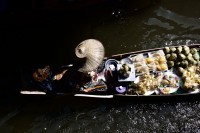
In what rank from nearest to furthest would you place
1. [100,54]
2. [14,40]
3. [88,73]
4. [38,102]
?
[100,54] → [88,73] → [38,102] → [14,40]

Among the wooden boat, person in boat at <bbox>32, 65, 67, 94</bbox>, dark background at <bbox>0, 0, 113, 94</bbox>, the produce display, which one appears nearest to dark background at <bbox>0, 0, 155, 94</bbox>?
dark background at <bbox>0, 0, 113, 94</bbox>

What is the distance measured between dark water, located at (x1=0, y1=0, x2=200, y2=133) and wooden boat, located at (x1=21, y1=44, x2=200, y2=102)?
55cm

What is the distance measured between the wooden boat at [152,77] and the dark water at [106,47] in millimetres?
545

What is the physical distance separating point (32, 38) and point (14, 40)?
60cm

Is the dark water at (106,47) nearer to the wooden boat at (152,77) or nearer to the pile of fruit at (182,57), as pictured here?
the wooden boat at (152,77)

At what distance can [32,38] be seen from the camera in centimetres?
1062

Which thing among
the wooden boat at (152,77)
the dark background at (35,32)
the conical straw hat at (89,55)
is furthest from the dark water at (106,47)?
the conical straw hat at (89,55)

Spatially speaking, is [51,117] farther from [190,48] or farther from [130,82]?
[190,48]

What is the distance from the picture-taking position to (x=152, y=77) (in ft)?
29.0

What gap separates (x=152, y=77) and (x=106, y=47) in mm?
2130

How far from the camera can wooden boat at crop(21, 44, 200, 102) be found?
869cm

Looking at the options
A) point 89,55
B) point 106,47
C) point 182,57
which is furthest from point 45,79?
point 182,57

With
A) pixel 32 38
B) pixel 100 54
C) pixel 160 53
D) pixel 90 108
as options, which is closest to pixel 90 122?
pixel 90 108

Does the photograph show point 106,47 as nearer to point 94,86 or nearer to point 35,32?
point 94,86
